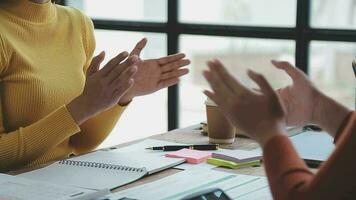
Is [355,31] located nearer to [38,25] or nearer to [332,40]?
[332,40]

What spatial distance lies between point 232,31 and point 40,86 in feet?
3.78

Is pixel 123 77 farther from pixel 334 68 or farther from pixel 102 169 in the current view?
pixel 334 68

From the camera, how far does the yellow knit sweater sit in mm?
1700

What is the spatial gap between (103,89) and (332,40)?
1.20 metres

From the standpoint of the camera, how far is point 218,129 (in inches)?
72.4

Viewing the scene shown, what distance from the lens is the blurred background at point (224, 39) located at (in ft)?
8.33

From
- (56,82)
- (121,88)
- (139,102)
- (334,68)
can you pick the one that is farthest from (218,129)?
(139,102)

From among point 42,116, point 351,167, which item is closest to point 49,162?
point 42,116

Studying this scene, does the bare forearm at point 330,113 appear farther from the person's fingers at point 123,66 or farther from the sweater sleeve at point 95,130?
the sweater sleeve at point 95,130

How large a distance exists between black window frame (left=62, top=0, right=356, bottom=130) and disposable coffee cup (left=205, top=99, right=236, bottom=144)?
2.63 feet

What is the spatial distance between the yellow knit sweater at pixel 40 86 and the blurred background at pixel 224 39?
63 centimetres

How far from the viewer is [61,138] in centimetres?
173

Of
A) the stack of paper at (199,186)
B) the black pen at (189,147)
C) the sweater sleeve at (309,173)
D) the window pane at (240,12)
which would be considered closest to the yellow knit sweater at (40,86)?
the black pen at (189,147)

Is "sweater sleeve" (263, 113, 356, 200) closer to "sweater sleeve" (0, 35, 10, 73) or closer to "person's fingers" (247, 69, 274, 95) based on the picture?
"person's fingers" (247, 69, 274, 95)
